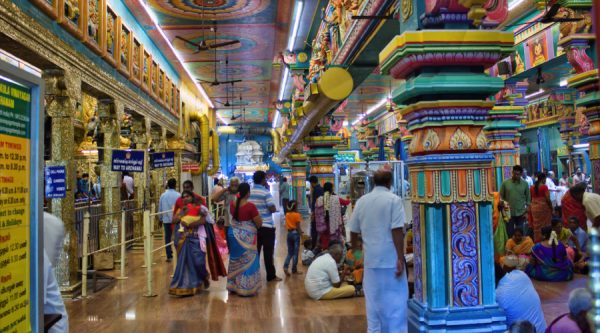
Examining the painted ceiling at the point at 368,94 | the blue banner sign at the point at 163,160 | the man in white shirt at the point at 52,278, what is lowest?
the man in white shirt at the point at 52,278

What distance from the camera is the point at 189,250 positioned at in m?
6.13

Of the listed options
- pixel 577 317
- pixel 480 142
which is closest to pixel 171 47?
pixel 480 142

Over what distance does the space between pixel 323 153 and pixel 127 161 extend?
19.6 ft

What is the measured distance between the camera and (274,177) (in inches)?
1348

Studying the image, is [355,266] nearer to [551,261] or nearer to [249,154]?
[551,261]

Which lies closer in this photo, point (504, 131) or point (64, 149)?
point (64, 149)

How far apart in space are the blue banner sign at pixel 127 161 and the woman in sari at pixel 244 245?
263cm

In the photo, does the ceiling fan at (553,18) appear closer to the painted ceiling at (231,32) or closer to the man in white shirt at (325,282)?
the man in white shirt at (325,282)

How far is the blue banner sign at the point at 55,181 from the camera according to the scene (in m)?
6.03

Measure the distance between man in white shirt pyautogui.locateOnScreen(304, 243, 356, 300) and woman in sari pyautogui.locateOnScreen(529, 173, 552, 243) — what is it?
4.31 m

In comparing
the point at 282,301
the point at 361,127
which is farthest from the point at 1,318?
the point at 361,127

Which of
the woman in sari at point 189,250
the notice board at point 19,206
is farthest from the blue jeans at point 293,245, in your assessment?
the notice board at point 19,206

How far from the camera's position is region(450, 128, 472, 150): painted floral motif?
3.72 meters

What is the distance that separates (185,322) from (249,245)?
4.42ft
